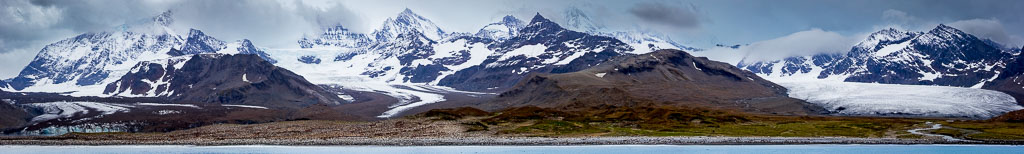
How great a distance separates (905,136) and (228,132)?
323 feet

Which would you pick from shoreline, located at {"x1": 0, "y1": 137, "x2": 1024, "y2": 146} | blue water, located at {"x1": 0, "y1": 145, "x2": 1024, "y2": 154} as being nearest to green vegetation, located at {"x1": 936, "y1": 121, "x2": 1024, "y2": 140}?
shoreline, located at {"x1": 0, "y1": 137, "x2": 1024, "y2": 146}

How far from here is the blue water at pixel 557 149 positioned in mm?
92938

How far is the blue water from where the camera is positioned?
3659 inches

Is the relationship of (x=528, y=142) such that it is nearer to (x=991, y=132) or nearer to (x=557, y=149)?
(x=557, y=149)

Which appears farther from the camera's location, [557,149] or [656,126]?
[656,126]

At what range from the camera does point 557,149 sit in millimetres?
95375

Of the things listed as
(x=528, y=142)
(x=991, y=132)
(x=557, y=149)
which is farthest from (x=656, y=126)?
(x=991, y=132)

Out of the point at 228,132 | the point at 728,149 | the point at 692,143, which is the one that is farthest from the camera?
the point at 228,132

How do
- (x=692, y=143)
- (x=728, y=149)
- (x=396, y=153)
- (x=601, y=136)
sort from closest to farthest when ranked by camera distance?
(x=396, y=153)
(x=728, y=149)
(x=692, y=143)
(x=601, y=136)

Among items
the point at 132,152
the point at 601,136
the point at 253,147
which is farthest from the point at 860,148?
the point at 132,152

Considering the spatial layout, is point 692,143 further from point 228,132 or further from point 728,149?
point 228,132

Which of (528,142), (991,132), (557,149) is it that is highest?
(991,132)

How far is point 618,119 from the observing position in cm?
14662

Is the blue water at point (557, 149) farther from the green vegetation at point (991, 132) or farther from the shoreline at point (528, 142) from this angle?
the green vegetation at point (991, 132)
